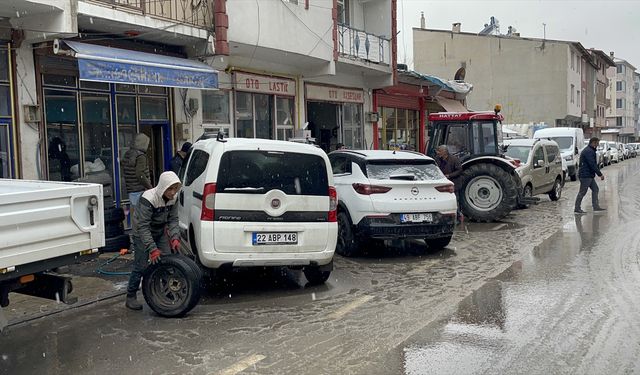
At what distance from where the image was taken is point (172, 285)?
648cm

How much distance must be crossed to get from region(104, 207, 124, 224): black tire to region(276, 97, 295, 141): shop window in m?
7.29

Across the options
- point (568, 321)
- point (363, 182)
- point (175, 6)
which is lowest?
point (568, 321)

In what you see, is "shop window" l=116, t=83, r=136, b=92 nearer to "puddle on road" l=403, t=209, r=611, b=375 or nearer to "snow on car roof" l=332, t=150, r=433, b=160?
"snow on car roof" l=332, t=150, r=433, b=160

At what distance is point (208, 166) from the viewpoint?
7.05 metres

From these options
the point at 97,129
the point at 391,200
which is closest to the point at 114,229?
the point at 97,129

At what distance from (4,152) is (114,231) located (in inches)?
83.5

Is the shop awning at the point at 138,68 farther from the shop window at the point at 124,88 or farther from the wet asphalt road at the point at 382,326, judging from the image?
the wet asphalt road at the point at 382,326

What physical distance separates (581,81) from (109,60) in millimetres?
51352

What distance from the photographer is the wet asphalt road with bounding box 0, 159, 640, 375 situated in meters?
4.95

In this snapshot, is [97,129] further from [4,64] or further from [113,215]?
[113,215]

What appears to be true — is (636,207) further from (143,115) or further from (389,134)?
(143,115)

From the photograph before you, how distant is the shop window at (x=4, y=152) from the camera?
976cm

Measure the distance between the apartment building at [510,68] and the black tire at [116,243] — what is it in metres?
39.8

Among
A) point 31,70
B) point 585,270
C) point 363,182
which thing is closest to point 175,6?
point 31,70
